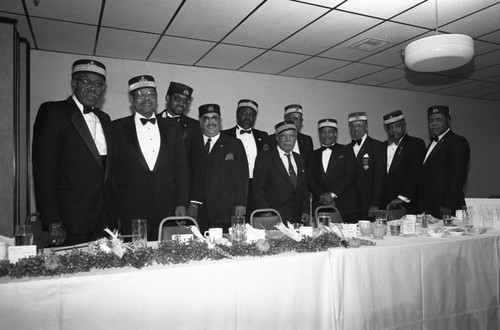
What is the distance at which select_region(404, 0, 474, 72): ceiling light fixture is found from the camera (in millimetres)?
2602

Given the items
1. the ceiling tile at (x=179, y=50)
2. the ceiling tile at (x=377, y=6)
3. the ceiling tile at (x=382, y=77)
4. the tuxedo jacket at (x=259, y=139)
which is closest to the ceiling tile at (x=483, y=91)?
the ceiling tile at (x=382, y=77)

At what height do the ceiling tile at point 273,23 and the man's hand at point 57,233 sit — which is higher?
the ceiling tile at point 273,23

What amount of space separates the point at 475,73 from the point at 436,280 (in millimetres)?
5102

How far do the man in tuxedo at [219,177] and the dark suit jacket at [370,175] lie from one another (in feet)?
5.50

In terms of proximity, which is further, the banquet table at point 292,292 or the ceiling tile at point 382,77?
the ceiling tile at point 382,77

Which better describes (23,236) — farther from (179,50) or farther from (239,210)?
(179,50)

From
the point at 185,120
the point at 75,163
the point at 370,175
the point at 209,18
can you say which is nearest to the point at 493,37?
the point at 370,175

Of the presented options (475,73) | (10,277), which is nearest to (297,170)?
(10,277)

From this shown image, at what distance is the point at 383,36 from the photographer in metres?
4.29

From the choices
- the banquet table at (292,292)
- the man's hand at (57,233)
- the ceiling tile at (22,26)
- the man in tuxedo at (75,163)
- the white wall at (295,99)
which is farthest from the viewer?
the white wall at (295,99)

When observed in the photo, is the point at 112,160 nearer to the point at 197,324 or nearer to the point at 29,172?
the point at 197,324

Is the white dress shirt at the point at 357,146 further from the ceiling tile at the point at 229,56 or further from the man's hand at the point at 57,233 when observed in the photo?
the man's hand at the point at 57,233

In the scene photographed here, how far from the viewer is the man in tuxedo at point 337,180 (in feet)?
15.3

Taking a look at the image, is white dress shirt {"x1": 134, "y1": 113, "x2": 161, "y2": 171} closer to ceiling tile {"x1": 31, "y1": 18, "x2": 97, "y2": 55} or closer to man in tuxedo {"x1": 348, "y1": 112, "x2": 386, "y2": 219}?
ceiling tile {"x1": 31, "y1": 18, "x2": 97, "y2": 55}
